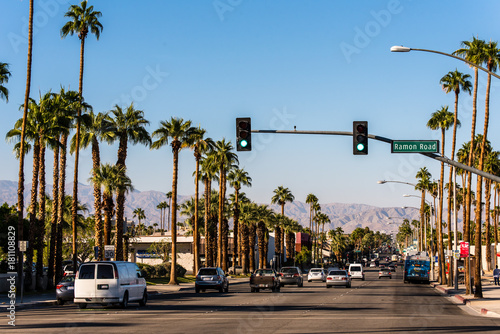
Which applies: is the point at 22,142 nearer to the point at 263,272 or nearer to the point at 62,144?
the point at 62,144

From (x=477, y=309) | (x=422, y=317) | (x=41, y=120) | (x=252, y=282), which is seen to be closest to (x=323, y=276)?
(x=252, y=282)

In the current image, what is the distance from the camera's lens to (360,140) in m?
23.2

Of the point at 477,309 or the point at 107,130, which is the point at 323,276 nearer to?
the point at 107,130

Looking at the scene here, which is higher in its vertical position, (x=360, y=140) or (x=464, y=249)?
(x=360, y=140)

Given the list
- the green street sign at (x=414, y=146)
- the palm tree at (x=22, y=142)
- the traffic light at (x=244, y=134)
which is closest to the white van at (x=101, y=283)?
the traffic light at (x=244, y=134)

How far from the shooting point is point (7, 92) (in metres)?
43.1

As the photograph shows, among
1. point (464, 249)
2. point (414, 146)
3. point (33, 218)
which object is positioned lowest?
point (464, 249)

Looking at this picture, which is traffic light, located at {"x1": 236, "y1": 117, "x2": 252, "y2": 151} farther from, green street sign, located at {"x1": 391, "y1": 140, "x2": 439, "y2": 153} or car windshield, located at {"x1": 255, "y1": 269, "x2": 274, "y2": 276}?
car windshield, located at {"x1": 255, "y1": 269, "x2": 274, "y2": 276}

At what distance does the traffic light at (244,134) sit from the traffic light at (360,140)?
3583 millimetres

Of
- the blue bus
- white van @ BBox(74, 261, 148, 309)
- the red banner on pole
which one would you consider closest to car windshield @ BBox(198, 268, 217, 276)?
the red banner on pole

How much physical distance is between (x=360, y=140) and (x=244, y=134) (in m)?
3.97

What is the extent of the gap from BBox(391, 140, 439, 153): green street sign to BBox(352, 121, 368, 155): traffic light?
1553mm

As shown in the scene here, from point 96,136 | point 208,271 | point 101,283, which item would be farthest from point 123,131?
point 101,283

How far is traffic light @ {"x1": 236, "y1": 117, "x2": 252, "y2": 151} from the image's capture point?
76.2 feet
